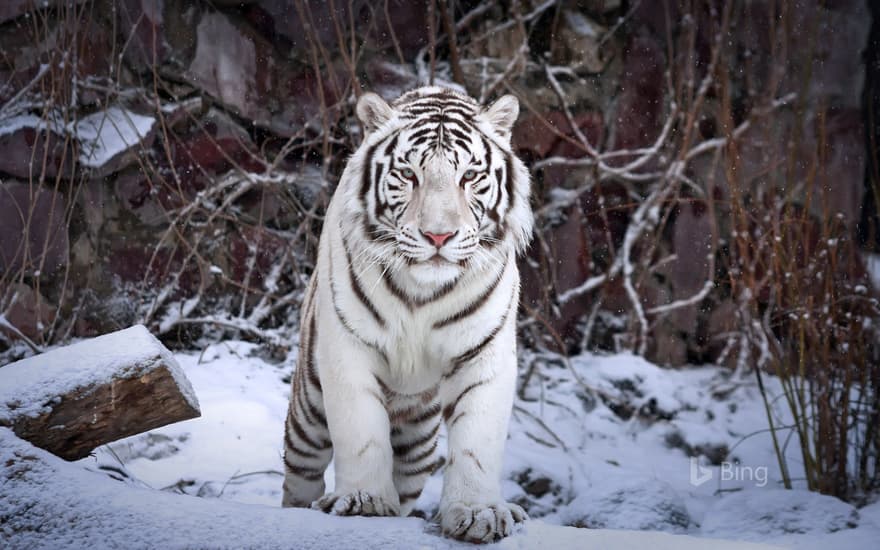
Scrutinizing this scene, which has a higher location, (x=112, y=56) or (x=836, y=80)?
(x=836, y=80)

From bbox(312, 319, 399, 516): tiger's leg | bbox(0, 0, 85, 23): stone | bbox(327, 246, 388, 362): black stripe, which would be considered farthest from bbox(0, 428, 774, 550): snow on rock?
bbox(0, 0, 85, 23): stone

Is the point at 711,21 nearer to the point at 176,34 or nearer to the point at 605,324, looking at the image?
the point at 605,324

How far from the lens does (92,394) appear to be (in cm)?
173

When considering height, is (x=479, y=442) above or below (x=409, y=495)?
above

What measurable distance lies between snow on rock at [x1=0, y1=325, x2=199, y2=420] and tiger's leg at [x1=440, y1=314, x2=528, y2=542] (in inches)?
22.2

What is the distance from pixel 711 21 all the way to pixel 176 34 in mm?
2554

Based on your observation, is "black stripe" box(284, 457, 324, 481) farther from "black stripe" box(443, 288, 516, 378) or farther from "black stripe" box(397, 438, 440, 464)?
"black stripe" box(443, 288, 516, 378)

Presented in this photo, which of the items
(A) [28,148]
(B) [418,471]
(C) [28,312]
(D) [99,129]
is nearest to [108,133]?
(D) [99,129]

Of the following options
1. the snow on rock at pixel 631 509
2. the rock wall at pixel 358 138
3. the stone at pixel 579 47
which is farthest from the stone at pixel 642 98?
the snow on rock at pixel 631 509

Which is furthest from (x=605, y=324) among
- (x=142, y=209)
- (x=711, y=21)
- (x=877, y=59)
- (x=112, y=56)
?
(x=112, y=56)

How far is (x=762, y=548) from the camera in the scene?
1572 mm

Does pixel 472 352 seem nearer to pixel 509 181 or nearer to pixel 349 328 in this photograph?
pixel 349 328

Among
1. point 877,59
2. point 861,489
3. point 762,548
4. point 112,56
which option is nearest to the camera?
point 762,548

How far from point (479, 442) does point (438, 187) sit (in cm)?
53
